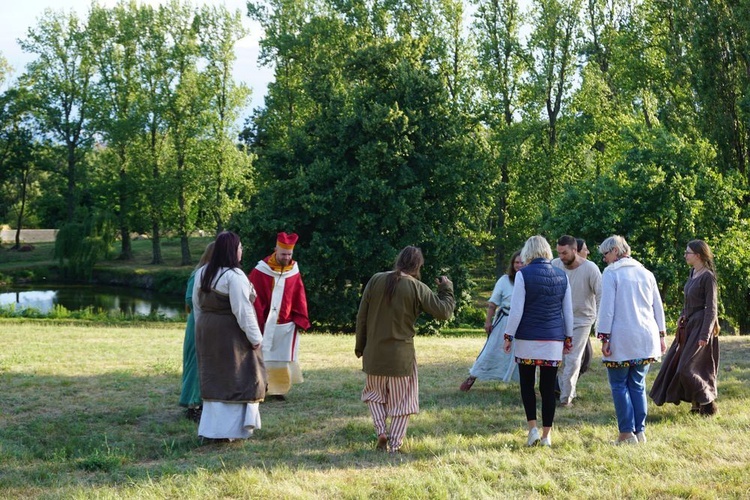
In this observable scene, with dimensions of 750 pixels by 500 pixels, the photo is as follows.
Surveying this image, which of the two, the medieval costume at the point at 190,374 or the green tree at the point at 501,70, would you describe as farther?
the green tree at the point at 501,70

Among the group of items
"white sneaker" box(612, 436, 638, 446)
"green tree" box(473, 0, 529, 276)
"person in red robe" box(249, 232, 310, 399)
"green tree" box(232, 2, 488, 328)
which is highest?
"green tree" box(473, 0, 529, 276)

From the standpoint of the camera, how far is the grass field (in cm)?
654

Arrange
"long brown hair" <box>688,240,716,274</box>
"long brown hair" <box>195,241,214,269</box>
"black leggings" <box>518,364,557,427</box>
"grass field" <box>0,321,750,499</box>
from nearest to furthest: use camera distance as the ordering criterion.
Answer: "grass field" <box>0,321,750,499</box>
"black leggings" <box>518,364,557,427</box>
"long brown hair" <box>195,241,214,269</box>
"long brown hair" <box>688,240,716,274</box>

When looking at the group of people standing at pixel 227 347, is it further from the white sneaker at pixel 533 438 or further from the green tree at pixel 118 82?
the green tree at pixel 118 82

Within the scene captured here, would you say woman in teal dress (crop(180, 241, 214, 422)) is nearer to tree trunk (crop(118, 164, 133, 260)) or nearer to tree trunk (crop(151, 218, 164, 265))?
tree trunk (crop(151, 218, 164, 265))

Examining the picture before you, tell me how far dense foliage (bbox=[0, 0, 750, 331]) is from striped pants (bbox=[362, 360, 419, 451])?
19.4 metres

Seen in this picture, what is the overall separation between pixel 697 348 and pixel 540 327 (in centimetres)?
253

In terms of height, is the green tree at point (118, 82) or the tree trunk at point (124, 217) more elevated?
the green tree at point (118, 82)

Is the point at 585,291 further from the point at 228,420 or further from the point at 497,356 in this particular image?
the point at 228,420

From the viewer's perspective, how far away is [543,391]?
318 inches

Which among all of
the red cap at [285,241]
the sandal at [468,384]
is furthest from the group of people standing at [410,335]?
the sandal at [468,384]

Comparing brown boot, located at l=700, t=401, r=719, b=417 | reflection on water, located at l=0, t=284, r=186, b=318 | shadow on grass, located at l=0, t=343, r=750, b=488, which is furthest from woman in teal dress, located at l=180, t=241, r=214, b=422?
reflection on water, located at l=0, t=284, r=186, b=318

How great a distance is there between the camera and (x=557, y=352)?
8.01 metres

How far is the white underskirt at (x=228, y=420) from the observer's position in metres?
8.17
